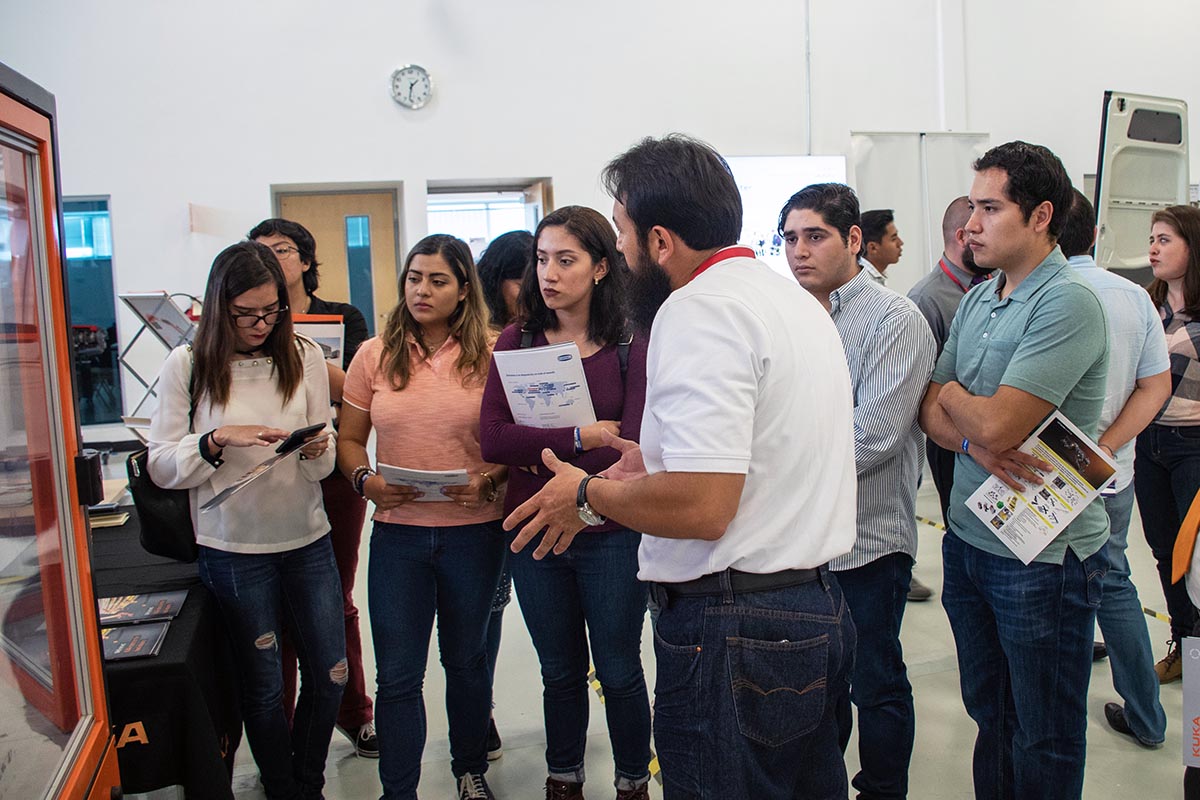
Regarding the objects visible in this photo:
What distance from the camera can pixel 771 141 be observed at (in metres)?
6.96

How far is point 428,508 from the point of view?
2.26 m

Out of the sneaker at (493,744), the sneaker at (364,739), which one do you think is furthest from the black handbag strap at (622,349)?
the sneaker at (364,739)

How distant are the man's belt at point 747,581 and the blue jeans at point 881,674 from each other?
30.1 inches

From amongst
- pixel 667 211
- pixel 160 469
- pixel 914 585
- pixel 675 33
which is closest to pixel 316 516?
pixel 160 469

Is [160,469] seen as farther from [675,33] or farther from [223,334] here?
[675,33]

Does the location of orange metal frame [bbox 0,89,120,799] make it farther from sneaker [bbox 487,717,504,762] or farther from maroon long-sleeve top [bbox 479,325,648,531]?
sneaker [bbox 487,717,504,762]

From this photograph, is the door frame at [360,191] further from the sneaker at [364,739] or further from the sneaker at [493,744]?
the sneaker at [493,744]

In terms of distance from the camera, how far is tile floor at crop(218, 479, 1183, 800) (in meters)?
2.55

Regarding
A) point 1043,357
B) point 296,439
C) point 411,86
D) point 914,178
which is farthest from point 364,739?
point 914,178

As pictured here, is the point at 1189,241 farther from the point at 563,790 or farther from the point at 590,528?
the point at 563,790

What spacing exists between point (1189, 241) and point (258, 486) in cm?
320

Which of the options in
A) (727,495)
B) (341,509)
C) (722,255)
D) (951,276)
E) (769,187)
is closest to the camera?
(727,495)

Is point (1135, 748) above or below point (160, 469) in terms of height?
below

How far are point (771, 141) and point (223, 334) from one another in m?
5.58
